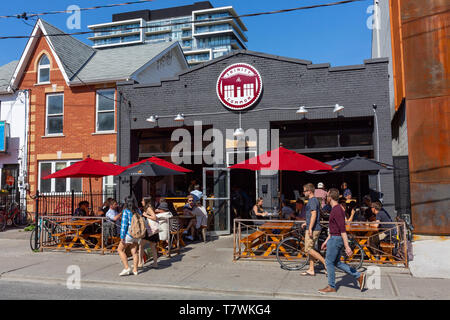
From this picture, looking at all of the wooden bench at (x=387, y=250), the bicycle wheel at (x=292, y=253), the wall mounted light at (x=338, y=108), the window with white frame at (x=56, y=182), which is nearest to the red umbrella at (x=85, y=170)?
the window with white frame at (x=56, y=182)

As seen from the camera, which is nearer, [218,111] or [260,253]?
[260,253]

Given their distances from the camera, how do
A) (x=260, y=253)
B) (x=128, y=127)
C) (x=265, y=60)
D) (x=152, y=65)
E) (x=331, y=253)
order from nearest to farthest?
(x=331, y=253)
(x=260, y=253)
(x=265, y=60)
(x=128, y=127)
(x=152, y=65)

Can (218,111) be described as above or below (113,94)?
below

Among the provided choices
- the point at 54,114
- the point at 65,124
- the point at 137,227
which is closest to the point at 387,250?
the point at 137,227

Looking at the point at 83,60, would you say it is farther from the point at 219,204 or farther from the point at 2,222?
the point at 219,204

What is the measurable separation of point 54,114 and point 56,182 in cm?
309

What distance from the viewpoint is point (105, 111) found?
17203 mm

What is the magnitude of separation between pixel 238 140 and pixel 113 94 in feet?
21.5

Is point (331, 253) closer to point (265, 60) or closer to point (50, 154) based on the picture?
point (265, 60)

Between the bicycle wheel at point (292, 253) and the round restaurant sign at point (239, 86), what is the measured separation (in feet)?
20.3

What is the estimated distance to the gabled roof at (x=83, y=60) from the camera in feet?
57.8

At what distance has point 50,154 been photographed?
17.7m

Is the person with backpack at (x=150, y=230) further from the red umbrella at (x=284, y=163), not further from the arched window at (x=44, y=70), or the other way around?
the arched window at (x=44, y=70)
